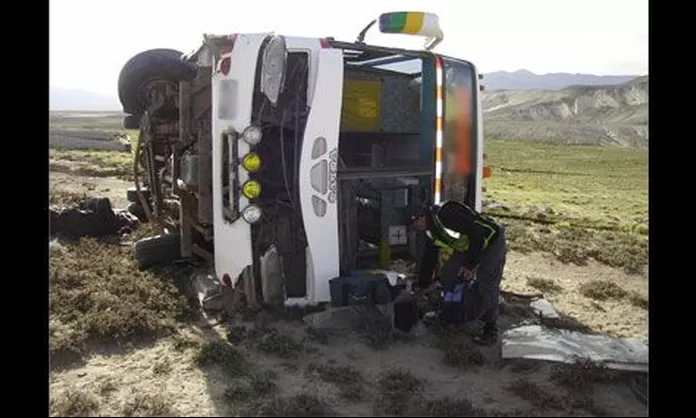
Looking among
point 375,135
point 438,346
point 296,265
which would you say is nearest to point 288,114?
point 296,265

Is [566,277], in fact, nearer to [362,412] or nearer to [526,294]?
[526,294]

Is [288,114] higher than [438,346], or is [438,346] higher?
[288,114]

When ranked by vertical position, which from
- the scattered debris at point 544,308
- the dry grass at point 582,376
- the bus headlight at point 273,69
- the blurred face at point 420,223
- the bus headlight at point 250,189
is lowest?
the dry grass at point 582,376

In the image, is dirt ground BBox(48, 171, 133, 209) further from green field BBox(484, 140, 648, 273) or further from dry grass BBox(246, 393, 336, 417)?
dry grass BBox(246, 393, 336, 417)

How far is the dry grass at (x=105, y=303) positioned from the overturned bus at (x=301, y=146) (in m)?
0.48

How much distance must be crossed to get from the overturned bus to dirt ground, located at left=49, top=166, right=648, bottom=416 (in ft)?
2.20

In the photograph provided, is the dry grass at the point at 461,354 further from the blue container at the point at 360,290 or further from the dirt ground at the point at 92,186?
the dirt ground at the point at 92,186

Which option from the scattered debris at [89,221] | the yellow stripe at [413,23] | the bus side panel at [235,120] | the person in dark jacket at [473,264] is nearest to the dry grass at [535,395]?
the person in dark jacket at [473,264]

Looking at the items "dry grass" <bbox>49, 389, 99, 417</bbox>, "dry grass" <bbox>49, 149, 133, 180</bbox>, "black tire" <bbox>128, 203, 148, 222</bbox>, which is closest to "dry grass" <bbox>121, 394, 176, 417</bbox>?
"dry grass" <bbox>49, 389, 99, 417</bbox>

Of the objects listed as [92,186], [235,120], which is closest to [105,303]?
[235,120]

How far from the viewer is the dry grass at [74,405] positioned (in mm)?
3633

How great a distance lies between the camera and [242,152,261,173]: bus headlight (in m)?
4.97

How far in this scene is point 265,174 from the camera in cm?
543
